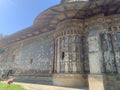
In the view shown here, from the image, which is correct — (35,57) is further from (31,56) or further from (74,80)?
(74,80)

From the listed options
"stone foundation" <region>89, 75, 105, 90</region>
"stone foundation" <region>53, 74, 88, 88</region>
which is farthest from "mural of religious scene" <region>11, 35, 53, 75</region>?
"stone foundation" <region>89, 75, 105, 90</region>

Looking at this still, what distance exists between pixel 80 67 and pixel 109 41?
2.37 meters

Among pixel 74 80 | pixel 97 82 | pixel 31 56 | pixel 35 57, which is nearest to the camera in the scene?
pixel 97 82

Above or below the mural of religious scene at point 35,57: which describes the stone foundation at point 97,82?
below

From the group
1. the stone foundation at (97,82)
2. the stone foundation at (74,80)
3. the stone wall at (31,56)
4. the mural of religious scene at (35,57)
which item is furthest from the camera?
the stone wall at (31,56)

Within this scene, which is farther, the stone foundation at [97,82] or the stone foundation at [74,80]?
the stone foundation at [74,80]

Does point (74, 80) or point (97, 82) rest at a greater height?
point (97, 82)

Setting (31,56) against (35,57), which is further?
(31,56)

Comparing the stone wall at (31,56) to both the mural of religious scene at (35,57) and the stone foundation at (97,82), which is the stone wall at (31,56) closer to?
the mural of religious scene at (35,57)

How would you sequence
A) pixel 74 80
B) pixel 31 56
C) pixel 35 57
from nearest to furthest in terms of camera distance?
A: pixel 74 80, pixel 35 57, pixel 31 56

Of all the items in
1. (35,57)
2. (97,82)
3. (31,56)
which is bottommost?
(97,82)

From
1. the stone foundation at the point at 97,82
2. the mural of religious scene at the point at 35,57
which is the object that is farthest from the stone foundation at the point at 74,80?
the mural of religious scene at the point at 35,57

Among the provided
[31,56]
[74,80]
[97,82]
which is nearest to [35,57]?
[31,56]

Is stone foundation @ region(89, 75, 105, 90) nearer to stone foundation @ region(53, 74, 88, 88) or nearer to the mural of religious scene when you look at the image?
stone foundation @ region(53, 74, 88, 88)
